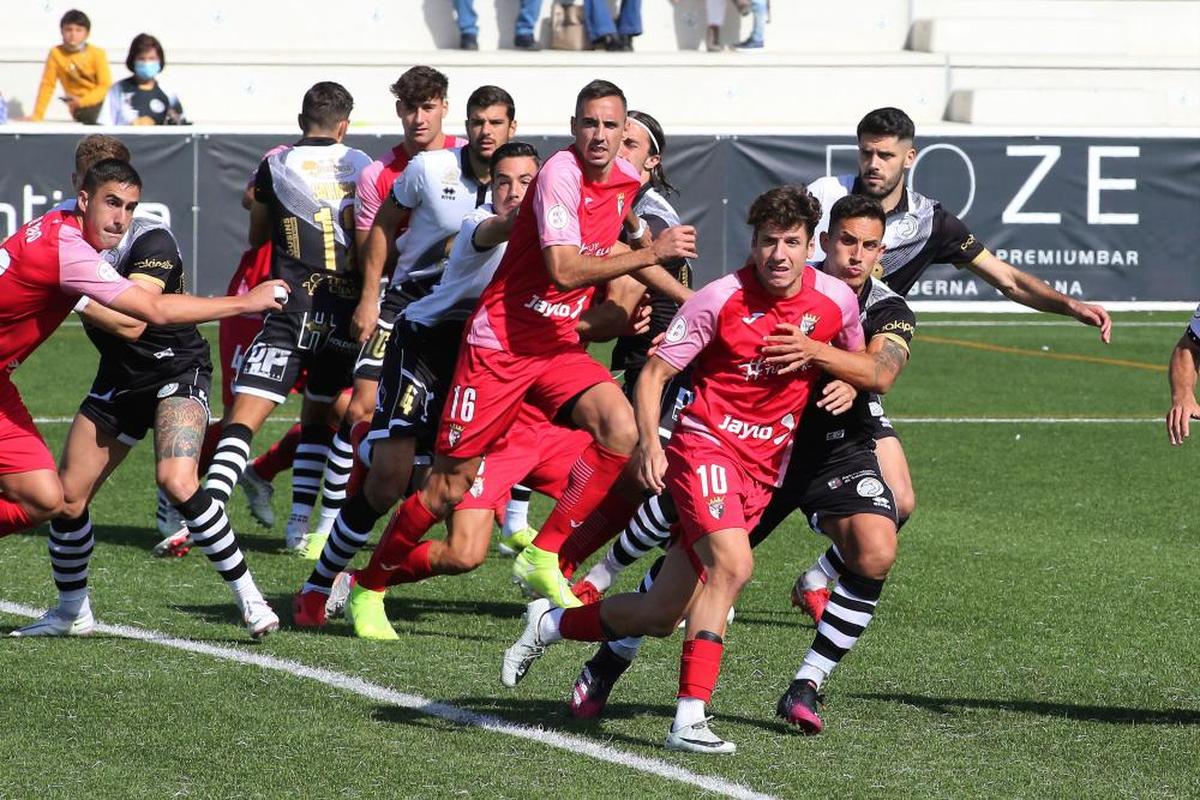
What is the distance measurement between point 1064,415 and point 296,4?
15132 millimetres

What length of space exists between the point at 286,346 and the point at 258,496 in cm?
111

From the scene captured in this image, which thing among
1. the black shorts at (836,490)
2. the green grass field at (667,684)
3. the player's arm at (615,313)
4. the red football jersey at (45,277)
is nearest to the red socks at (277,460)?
the green grass field at (667,684)

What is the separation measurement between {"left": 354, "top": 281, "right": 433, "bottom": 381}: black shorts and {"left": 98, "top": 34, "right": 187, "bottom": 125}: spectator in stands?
42.6ft

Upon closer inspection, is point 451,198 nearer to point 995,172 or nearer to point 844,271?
point 844,271

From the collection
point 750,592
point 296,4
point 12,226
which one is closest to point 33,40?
point 296,4

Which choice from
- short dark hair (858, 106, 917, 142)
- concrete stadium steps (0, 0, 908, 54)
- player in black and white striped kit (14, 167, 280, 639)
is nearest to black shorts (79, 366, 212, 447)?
player in black and white striped kit (14, 167, 280, 639)

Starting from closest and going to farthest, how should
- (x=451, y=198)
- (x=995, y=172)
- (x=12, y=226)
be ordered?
(x=451, y=198) → (x=12, y=226) → (x=995, y=172)

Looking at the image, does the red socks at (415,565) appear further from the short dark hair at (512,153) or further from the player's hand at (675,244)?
the player's hand at (675,244)

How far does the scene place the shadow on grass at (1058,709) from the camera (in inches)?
259

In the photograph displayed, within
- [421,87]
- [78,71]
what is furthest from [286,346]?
[78,71]

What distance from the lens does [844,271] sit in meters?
6.89

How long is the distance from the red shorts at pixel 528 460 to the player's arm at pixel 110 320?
4.88 feet

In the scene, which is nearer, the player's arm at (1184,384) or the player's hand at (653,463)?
the player's hand at (653,463)

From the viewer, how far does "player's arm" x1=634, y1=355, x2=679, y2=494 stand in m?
6.03
